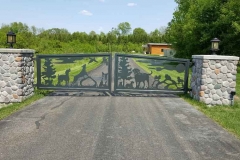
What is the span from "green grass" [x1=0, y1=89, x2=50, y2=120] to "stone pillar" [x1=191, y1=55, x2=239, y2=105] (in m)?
5.24

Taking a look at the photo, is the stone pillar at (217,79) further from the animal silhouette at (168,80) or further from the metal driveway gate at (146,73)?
the animal silhouette at (168,80)

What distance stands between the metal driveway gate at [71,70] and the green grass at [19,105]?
0.28 meters

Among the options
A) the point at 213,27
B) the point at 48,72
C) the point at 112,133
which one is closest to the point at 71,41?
the point at 213,27

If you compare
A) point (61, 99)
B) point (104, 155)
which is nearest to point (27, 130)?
point (104, 155)

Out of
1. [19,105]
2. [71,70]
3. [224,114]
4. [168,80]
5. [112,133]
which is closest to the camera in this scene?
[112,133]

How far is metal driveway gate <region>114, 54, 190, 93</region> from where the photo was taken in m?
8.52

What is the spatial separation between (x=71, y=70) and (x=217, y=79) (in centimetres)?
481

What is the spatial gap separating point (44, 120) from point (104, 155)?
91.4 inches

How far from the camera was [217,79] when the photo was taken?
746cm

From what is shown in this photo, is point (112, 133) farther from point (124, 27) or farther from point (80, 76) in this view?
point (124, 27)

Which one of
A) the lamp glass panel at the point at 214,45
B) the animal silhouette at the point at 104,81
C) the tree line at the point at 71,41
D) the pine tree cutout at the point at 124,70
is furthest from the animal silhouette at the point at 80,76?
the tree line at the point at 71,41

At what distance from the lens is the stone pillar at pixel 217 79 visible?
7457 millimetres

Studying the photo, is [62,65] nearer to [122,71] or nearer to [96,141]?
[122,71]

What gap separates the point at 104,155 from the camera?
12.2ft
